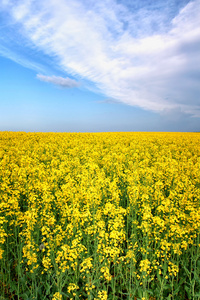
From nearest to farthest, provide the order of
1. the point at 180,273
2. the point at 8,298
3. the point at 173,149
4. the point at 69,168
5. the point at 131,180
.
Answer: the point at 8,298 → the point at 180,273 → the point at 131,180 → the point at 69,168 → the point at 173,149

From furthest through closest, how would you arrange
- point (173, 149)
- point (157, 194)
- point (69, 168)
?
point (173, 149)
point (69, 168)
point (157, 194)

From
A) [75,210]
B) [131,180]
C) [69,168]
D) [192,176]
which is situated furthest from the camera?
[192,176]

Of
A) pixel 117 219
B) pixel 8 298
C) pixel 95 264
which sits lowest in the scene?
pixel 8 298

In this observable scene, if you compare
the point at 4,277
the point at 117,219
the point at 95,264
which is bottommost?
the point at 4,277

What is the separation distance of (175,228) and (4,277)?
3.91 metres

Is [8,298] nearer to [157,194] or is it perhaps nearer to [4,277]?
[4,277]

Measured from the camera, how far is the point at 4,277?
4.64 meters

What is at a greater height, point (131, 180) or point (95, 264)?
point (131, 180)

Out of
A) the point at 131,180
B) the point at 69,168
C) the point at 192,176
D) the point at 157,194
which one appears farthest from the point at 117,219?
the point at 192,176

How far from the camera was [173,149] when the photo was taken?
1822 cm

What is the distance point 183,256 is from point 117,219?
2.42m

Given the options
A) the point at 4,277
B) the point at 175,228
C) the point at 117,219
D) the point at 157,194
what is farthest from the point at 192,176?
the point at 4,277

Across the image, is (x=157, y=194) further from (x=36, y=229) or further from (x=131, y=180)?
(x=36, y=229)

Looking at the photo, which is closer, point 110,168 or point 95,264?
point 95,264
